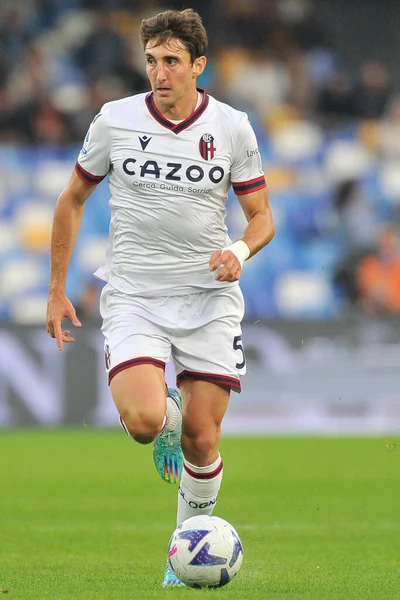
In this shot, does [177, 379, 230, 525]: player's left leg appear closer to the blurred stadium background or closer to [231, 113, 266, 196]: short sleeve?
[231, 113, 266, 196]: short sleeve

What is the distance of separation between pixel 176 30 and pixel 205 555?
95.0 inches

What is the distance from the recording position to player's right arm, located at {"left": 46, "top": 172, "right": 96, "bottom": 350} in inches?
240

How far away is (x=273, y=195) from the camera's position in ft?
60.5

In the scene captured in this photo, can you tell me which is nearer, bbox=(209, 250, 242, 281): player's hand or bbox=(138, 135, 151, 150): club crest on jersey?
bbox=(209, 250, 242, 281): player's hand

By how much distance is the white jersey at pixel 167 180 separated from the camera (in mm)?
6027

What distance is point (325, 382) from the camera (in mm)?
14555

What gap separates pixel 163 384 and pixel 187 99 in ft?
4.49

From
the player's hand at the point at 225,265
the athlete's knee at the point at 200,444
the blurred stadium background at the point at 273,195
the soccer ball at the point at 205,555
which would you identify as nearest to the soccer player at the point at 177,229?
the athlete's knee at the point at 200,444

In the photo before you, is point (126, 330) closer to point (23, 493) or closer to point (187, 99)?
point (187, 99)

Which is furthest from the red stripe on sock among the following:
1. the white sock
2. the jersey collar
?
the jersey collar

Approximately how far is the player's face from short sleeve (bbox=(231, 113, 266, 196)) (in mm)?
337

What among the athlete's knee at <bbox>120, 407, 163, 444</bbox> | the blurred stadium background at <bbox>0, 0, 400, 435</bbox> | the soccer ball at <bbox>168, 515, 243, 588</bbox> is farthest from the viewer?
the blurred stadium background at <bbox>0, 0, 400, 435</bbox>

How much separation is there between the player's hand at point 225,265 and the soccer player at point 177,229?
30cm

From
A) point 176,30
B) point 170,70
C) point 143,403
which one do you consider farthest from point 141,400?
point 176,30
